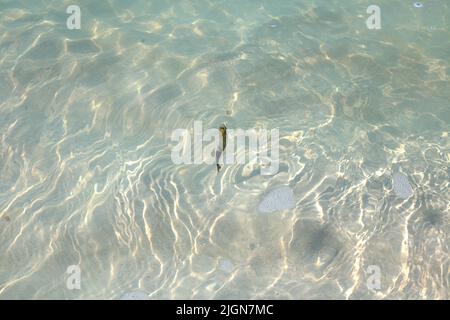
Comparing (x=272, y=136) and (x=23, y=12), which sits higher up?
(x=23, y=12)

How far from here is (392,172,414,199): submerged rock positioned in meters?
4.81

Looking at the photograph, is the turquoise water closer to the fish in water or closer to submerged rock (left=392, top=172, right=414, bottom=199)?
submerged rock (left=392, top=172, right=414, bottom=199)

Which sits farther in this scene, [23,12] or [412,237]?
[23,12]

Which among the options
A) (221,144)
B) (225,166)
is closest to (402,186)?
(225,166)

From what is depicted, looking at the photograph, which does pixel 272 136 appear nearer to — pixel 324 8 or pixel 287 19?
pixel 287 19

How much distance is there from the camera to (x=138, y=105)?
228 inches

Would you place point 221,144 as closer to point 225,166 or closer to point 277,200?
point 225,166

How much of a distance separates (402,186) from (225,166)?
79.0 inches

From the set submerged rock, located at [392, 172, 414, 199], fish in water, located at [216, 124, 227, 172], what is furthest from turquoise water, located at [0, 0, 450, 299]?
fish in water, located at [216, 124, 227, 172]

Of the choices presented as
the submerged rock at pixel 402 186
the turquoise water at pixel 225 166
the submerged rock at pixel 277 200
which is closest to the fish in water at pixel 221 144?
the turquoise water at pixel 225 166

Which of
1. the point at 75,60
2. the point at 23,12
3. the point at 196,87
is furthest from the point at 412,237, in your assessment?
the point at 23,12

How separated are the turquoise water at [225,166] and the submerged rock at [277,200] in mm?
80

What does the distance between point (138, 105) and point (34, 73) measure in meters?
1.72

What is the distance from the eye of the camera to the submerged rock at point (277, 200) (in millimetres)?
4699
